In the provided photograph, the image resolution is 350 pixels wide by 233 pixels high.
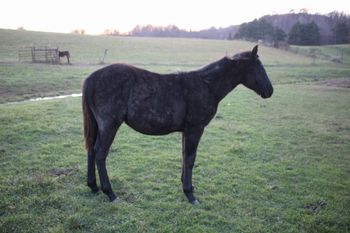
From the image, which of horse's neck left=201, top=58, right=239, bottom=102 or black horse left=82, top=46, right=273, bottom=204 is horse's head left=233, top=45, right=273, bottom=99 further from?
horse's neck left=201, top=58, right=239, bottom=102

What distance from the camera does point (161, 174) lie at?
7.13m

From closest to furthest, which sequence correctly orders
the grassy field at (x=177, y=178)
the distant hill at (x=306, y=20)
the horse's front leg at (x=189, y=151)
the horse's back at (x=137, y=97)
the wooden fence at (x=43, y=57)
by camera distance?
1. the grassy field at (x=177, y=178)
2. the horse's back at (x=137, y=97)
3. the horse's front leg at (x=189, y=151)
4. the wooden fence at (x=43, y=57)
5. the distant hill at (x=306, y=20)

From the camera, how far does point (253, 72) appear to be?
19.9ft

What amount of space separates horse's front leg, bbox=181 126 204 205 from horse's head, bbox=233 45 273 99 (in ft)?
4.77

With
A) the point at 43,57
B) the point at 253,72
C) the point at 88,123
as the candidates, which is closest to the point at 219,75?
the point at 253,72

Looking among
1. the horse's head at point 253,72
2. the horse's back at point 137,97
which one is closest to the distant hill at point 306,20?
the horse's head at point 253,72

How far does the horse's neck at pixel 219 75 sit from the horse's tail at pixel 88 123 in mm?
2394

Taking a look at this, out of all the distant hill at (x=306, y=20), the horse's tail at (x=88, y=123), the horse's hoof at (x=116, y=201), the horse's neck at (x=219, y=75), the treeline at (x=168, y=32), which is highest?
the distant hill at (x=306, y=20)

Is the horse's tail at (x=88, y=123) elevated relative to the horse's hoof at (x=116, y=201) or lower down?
elevated

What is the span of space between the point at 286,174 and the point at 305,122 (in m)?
6.52

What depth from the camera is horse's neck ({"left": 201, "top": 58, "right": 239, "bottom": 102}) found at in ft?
19.7

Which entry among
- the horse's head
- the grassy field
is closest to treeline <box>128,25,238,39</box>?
the grassy field

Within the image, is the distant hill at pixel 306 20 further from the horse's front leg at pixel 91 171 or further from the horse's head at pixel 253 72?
the horse's front leg at pixel 91 171

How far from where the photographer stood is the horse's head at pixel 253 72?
5.93 metres
